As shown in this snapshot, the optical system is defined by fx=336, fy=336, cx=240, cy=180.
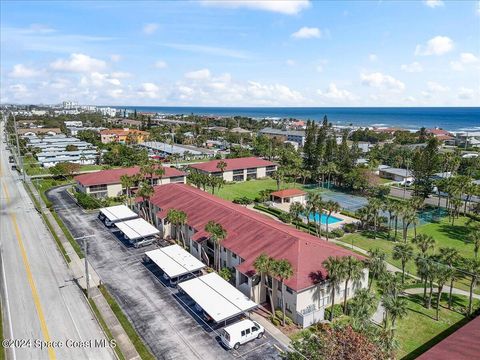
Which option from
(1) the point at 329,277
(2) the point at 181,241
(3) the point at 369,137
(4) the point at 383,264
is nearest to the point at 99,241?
(2) the point at 181,241

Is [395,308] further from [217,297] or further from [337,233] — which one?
[337,233]

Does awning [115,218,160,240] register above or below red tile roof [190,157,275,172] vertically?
below

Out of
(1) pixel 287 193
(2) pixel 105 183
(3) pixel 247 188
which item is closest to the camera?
(2) pixel 105 183

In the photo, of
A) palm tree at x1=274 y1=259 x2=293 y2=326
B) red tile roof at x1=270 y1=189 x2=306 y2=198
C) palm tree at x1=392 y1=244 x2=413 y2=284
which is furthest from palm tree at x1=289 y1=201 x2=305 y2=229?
palm tree at x1=274 y1=259 x2=293 y2=326

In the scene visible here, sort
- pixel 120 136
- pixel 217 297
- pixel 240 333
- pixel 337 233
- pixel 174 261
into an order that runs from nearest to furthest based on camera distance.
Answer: pixel 240 333 → pixel 217 297 → pixel 174 261 → pixel 337 233 → pixel 120 136

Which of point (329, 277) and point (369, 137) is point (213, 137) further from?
point (329, 277)

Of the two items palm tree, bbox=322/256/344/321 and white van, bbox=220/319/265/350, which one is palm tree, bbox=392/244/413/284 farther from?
white van, bbox=220/319/265/350

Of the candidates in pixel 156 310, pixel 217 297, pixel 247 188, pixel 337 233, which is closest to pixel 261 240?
pixel 217 297

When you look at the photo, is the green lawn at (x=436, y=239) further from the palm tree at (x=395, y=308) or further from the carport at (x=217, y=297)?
the carport at (x=217, y=297)
